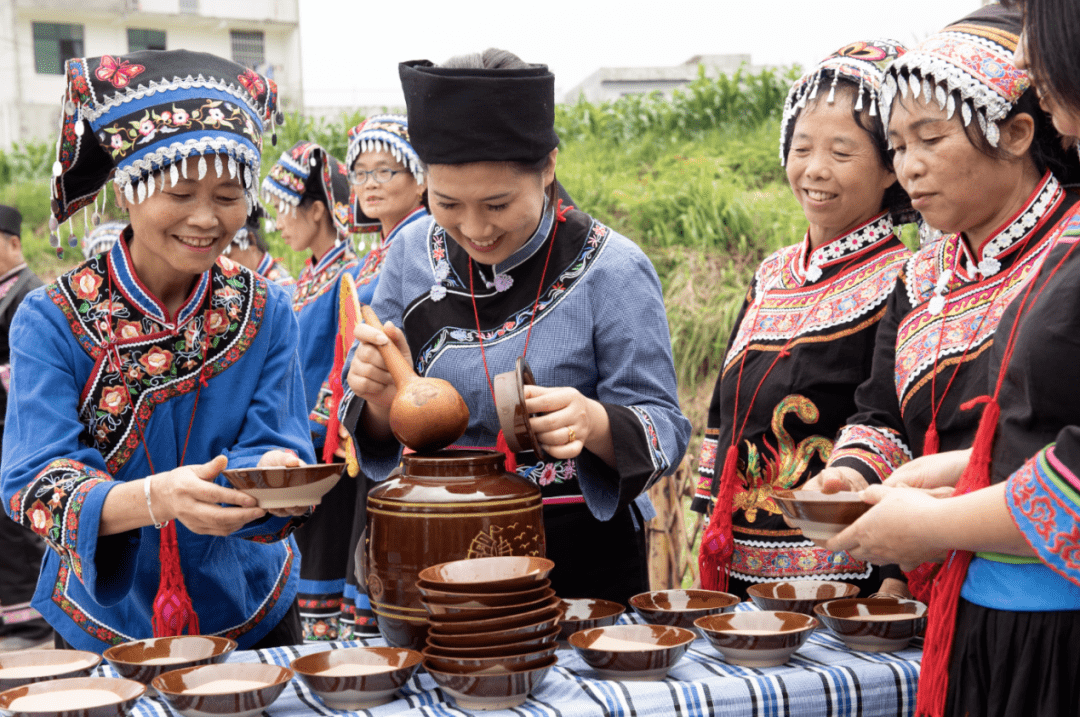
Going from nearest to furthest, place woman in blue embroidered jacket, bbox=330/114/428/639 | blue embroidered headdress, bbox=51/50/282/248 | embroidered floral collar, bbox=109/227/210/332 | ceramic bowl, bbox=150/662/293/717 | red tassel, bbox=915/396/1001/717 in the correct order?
1. ceramic bowl, bbox=150/662/293/717
2. red tassel, bbox=915/396/1001/717
3. blue embroidered headdress, bbox=51/50/282/248
4. embroidered floral collar, bbox=109/227/210/332
5. woman in blue embroidered jacket, bbox=330/114/428/639

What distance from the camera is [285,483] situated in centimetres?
173

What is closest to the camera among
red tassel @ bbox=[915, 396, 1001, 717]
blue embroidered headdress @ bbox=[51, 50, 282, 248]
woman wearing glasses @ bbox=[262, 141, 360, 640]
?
red tassel @ bbox=[915, 396, 1001, 717]

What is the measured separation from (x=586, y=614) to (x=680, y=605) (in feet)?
0.71

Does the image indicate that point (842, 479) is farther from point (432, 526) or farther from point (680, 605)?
point (432, 526)

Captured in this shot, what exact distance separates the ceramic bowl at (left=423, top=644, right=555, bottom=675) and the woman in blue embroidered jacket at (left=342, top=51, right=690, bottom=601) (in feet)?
1.28

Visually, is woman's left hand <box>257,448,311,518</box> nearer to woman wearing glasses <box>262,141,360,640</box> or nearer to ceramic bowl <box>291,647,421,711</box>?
ceramic bowl <box>291,647,421,711</box>

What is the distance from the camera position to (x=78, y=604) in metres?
2.09

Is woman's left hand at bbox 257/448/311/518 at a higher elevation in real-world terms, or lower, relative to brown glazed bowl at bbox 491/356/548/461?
lower

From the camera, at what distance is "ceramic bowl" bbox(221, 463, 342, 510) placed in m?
1.71

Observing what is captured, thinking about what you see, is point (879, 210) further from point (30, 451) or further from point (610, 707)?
point (30, 451)

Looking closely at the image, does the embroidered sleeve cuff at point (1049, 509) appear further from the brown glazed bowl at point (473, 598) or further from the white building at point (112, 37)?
the white building at point (112, 37)

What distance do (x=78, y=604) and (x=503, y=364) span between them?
3.48ft

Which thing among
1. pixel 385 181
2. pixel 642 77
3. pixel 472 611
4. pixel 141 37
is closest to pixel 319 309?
pixel 385 181

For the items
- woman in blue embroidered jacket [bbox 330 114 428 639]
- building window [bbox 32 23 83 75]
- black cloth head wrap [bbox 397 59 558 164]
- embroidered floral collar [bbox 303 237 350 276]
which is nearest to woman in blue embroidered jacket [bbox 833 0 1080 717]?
black cloth head wrap [bbox 397 59 558 164]
